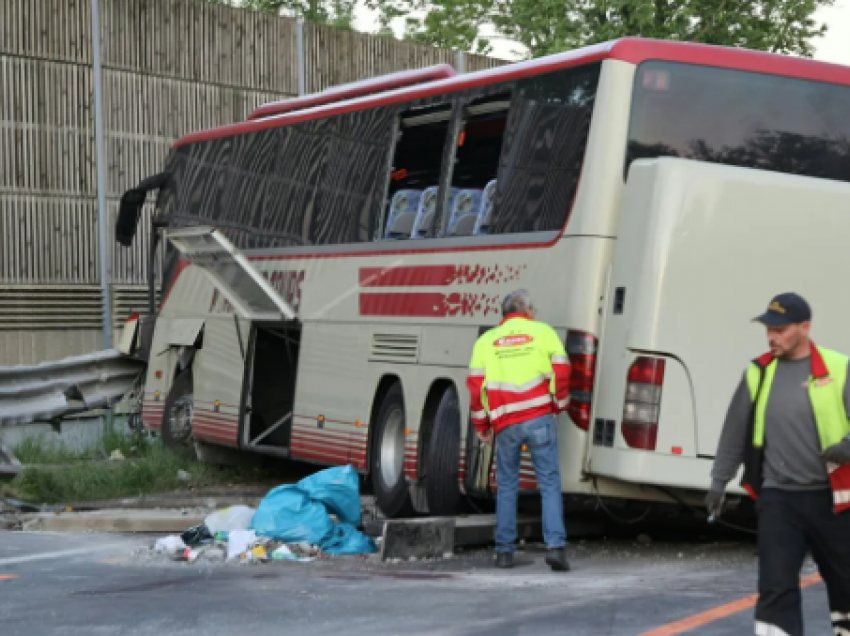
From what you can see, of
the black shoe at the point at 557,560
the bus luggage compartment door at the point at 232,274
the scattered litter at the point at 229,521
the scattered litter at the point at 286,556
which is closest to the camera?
the black shoe at the point at 557,560

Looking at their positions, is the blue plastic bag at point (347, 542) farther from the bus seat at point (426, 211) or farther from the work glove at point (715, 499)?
the work glove at point (715, 499)

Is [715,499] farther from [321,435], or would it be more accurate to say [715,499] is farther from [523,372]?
[321,435]

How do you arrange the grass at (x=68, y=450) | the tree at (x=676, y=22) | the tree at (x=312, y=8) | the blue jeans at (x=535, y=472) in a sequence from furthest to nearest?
1. the tree at (x=312, y=8)
2. the tree at (x=676, y=22)
3. the grass at (x=68, y=450)
4. the blue jeans at (x=535, y=472)

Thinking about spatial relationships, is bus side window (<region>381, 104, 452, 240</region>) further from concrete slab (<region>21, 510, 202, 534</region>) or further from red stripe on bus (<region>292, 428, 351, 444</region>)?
concrete slab (<region>21, 510, 202, 534</region>)

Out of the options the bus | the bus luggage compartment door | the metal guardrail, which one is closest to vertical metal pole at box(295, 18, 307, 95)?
the metal guardrail

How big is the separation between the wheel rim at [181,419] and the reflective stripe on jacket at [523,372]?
7.75 metres

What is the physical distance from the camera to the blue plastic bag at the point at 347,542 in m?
11.9

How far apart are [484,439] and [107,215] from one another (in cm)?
1094

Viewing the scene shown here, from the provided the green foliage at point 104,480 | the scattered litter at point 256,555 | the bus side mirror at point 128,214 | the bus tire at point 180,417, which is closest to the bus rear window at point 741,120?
the scattered litter at point 256,555

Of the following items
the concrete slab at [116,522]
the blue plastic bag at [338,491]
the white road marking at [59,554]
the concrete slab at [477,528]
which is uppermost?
the blue plastic bag at [338,491]

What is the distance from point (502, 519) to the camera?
11250mm

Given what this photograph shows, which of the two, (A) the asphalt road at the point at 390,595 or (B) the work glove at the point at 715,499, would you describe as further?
(A) the asphalt road at the point at 390,595

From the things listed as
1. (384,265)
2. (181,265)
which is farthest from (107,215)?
(384,265)

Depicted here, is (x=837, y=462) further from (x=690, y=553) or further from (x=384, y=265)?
(x=384, y=265)
